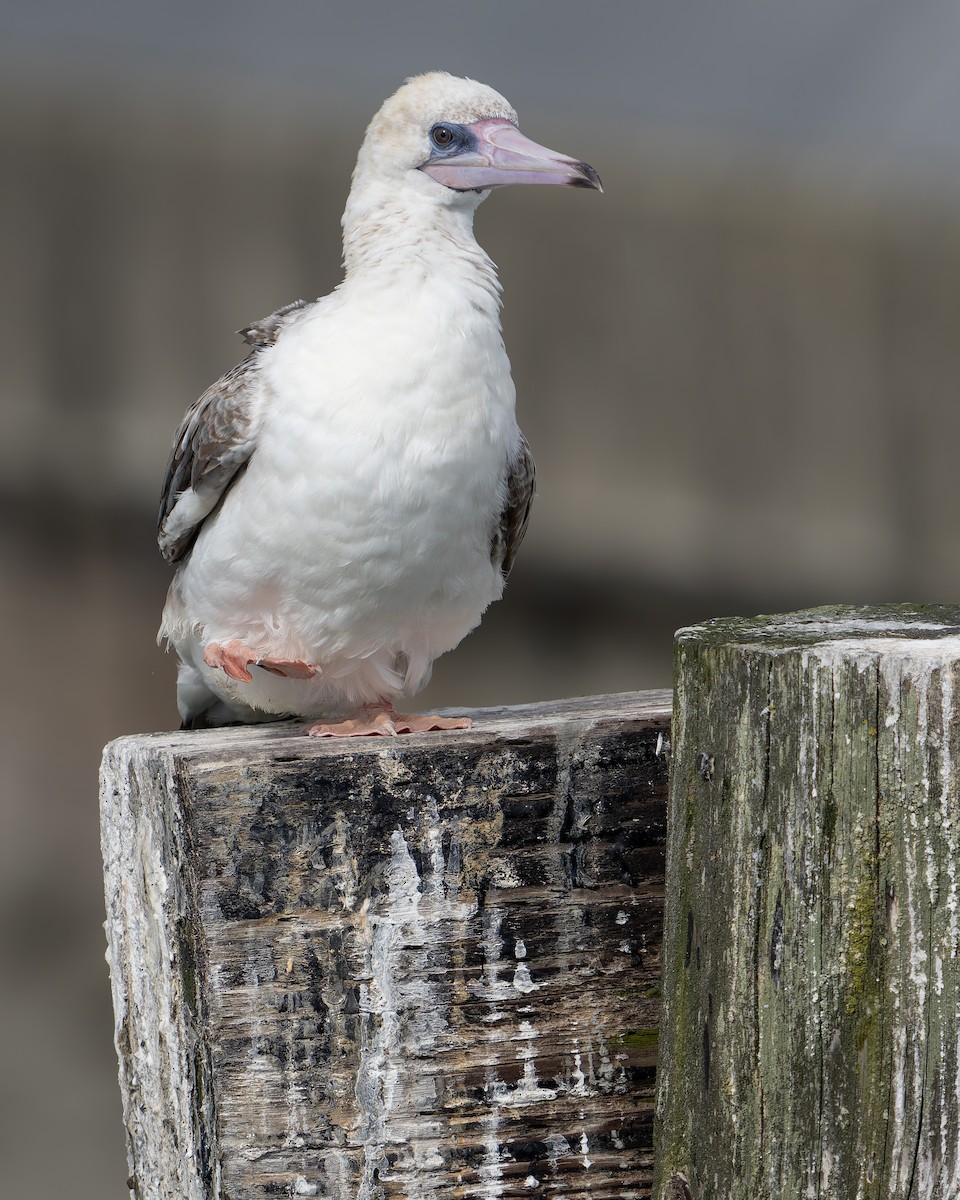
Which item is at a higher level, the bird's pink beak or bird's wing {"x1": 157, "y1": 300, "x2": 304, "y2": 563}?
the bird's pink beak

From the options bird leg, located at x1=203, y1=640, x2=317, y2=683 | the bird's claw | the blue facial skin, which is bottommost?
the bird's claw

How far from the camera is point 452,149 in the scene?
→ 3217mm

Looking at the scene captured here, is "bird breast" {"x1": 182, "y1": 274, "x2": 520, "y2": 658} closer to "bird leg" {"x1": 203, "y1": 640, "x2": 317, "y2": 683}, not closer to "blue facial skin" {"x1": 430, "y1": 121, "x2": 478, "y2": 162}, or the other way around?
"bird leg" {"x1": 203, "y1": 640, "x2": 317, "y2": 683}

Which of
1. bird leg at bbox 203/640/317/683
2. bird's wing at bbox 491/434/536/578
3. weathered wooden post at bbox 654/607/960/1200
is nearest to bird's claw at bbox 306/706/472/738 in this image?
bird leg at bbox 203/640/317/683

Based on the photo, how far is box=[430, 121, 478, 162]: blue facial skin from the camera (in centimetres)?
321

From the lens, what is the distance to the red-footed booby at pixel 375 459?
2896 millimetres

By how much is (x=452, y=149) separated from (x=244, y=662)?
4.14 ft

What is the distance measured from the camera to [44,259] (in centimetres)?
612

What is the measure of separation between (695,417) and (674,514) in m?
0.47

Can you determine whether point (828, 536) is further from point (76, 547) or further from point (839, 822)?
point (839, 822)

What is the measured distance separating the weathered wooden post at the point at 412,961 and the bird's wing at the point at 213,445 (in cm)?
104

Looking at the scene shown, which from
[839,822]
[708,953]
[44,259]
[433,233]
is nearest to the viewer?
[839,822]

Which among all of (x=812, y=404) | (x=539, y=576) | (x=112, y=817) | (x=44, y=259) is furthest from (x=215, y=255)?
(x=112, y=817)

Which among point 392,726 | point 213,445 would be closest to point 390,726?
point 392,726
